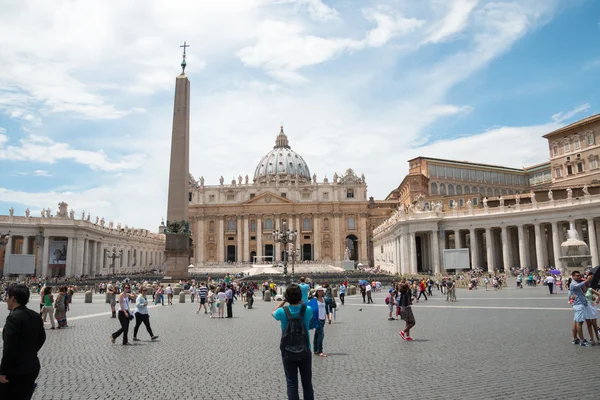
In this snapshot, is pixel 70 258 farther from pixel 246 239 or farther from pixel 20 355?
pixel 20 355

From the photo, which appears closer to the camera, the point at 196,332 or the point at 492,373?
the point at 492,373

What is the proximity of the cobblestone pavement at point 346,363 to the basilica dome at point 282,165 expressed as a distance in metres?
88.3

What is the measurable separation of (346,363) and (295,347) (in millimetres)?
3281

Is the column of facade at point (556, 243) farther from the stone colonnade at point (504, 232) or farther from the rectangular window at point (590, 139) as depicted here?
the rectangular window at point (590, 139)

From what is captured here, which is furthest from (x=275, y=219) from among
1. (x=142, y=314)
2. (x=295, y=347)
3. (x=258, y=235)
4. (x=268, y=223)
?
(x=295, y=347)

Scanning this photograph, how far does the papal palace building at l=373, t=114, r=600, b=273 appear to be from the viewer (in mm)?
35656

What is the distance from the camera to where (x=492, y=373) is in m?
6.19

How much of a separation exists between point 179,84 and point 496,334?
66.1ft

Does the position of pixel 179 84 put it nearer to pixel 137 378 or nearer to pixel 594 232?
pixel 137 378

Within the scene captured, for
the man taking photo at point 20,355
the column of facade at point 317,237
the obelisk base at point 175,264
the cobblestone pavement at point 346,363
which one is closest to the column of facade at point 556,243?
the cobblestone pavement at point 346,363

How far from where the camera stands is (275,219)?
3137 inches

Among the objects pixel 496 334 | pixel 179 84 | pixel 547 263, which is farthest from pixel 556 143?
pixel 496 334

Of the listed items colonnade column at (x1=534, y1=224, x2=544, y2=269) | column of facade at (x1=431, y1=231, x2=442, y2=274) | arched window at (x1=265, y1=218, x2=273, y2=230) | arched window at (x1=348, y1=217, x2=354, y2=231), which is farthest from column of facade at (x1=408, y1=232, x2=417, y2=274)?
arched window at (x1=265, y1=218, x2=273, y2=230)

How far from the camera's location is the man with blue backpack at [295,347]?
4105 mm
